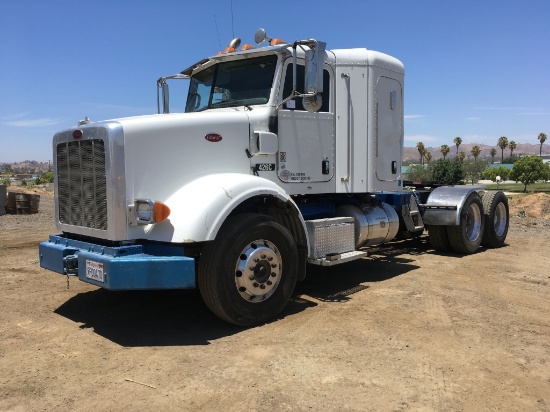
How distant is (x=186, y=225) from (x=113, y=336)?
1428mm

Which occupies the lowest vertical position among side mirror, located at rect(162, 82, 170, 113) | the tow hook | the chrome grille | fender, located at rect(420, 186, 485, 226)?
the tow hook

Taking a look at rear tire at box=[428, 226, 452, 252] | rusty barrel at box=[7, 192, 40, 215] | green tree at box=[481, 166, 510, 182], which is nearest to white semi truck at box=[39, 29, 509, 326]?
rear tire at box=[428, 226, 452, 252]

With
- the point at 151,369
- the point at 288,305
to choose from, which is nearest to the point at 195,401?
the point at 151,369

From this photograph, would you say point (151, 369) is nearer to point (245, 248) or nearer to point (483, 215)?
point (245, 248)

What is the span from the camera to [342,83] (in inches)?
273

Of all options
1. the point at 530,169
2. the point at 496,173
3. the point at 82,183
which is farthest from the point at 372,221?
the point at 496,173

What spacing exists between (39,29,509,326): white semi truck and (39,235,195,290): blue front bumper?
1 centimetres

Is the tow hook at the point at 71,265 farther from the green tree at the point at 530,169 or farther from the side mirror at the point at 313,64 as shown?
the green tree at the point at 530,169

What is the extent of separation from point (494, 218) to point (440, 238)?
174 centimetres

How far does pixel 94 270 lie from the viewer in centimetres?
478

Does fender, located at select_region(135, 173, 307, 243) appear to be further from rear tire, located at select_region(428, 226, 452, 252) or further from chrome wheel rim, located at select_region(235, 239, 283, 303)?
rear tire, located at select_region(428, 226, 452, 252)

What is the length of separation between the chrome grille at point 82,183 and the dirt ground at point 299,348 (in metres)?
1.16

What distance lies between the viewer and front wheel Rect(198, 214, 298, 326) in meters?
4.89

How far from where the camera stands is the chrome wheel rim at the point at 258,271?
5102mm
